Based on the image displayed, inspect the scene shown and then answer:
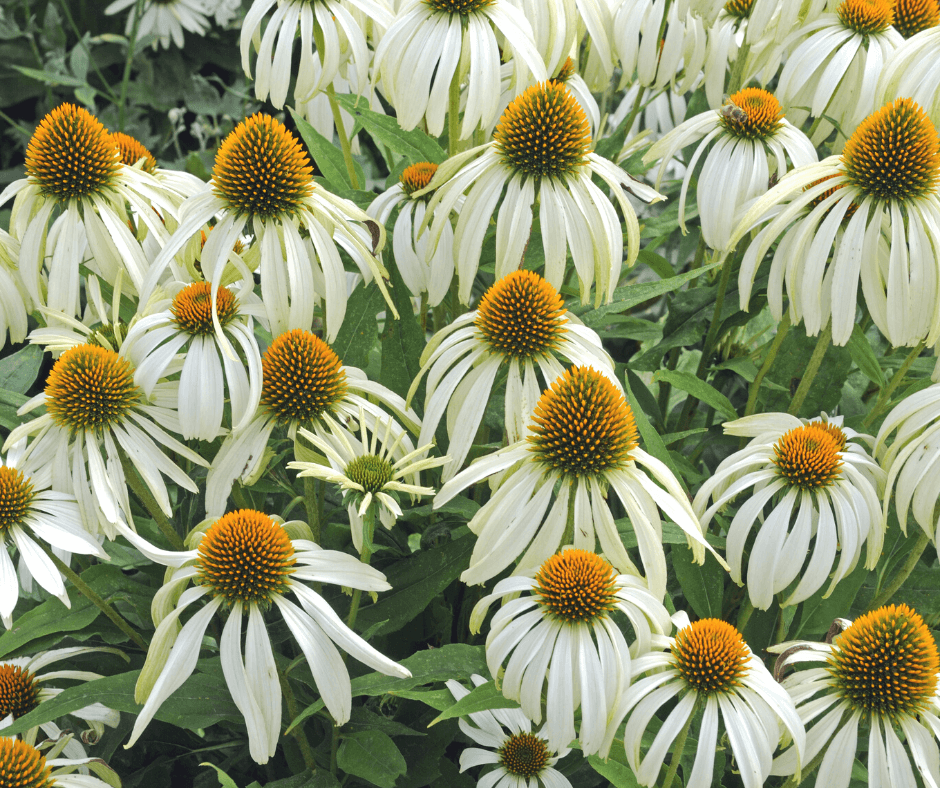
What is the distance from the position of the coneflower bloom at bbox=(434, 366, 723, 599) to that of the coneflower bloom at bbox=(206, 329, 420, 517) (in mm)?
157

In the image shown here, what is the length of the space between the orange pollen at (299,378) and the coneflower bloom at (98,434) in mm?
107

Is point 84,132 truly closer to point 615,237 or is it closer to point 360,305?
point 360,305

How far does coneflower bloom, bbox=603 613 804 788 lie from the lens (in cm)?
85

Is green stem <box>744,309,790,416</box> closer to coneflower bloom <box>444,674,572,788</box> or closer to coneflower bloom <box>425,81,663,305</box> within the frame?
coneflower bloom <box>425,81,663,305</box>

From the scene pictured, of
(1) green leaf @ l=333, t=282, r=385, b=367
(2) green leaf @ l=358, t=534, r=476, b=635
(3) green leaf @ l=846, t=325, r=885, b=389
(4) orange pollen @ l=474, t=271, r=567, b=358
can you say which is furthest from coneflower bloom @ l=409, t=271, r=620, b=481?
(3) green leaf @ l=846, t=325, r=885, b=389

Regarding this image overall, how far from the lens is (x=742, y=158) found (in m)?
1.24

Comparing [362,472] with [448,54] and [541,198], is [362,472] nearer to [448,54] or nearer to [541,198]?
[541,198]

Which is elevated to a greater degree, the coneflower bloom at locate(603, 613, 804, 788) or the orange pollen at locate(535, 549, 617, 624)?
the orange pollen at locate(535, 549, 617, 624)

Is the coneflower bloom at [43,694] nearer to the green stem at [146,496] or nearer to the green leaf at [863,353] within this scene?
the green stem at [146,496]

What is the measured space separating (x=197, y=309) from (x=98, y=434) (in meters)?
0.17

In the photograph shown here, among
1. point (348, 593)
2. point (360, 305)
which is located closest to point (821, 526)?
point (348, 593)

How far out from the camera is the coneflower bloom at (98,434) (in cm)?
97

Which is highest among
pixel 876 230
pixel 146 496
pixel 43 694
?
pixel 876 230

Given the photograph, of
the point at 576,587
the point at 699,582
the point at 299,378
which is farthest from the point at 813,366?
the point at 299,378
